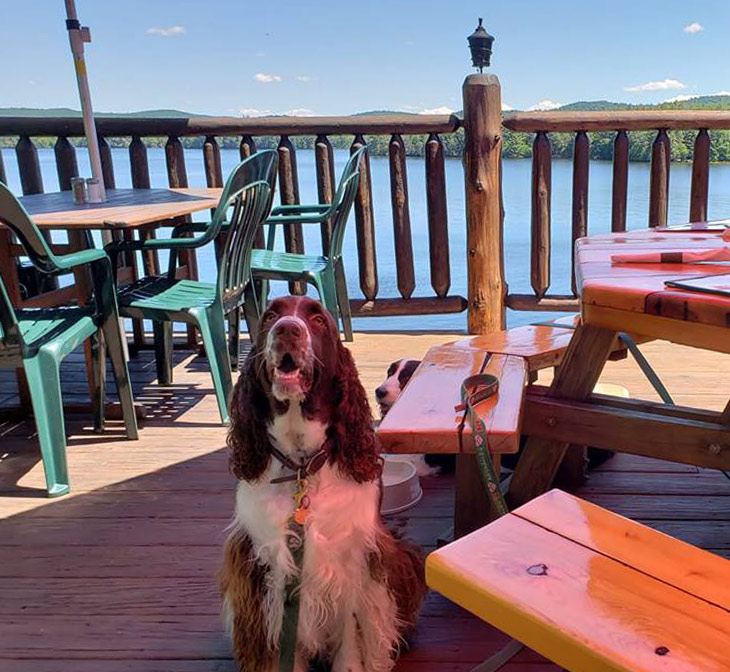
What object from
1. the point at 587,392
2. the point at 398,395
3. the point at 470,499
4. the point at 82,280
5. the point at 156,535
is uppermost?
the point at 82,280

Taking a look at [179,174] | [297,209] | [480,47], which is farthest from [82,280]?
[480,47]

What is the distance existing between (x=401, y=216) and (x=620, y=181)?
136 centimetres

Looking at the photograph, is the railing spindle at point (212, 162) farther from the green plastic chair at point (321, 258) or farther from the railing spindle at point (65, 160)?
the railing spindle at point (65, 160)

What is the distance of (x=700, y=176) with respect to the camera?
424cm

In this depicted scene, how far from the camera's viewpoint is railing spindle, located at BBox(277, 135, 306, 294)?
14.7 ft

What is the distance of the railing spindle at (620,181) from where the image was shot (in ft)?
14.0

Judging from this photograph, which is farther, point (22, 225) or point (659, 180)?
point (659, 180)

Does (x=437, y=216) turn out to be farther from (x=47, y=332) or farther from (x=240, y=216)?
(x=47, y=332)

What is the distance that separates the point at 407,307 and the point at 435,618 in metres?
2.99

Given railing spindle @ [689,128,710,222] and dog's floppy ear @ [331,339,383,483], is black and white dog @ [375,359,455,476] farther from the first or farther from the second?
railing spindle @ [689,128,710,222]

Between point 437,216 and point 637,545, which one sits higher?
point 437,216

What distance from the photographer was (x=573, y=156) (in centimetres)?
434

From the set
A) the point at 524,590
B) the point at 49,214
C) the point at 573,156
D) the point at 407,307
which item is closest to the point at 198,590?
the point at 524,590

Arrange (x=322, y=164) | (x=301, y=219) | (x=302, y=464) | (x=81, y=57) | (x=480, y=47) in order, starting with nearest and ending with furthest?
(x=302, y=464) < (x=81, y=57) < (x=301, y=219) < (x=480, y=47) < (x=322, y=164)
